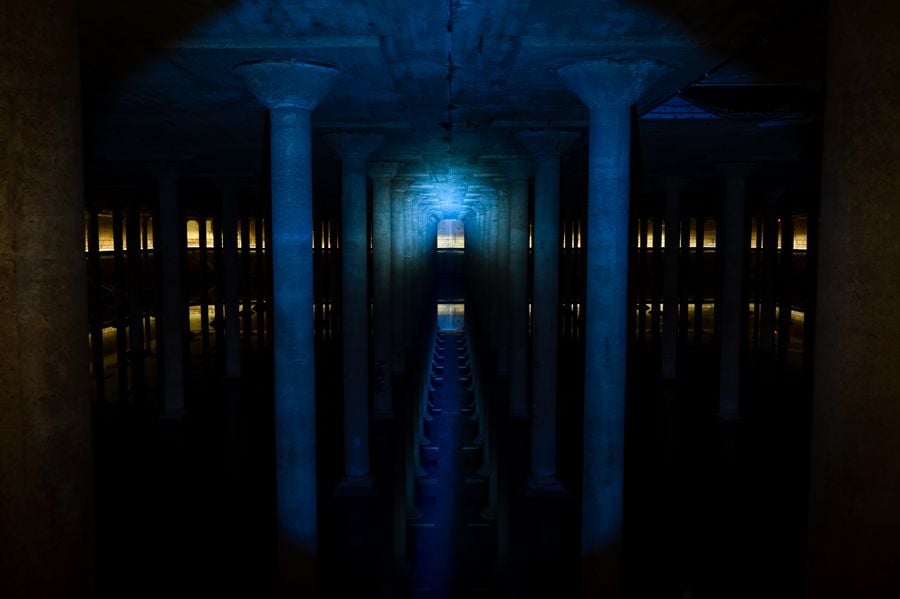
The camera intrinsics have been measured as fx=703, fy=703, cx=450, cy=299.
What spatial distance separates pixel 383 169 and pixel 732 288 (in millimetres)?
9697

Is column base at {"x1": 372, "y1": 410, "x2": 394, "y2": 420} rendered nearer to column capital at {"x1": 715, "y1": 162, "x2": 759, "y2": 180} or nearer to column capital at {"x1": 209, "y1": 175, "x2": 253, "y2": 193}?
column capital at {"x1": 209, "y1": 175, "x2": 253, "y2": 193}

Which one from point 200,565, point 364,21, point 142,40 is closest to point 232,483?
point 200,565

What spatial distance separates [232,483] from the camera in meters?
13.7

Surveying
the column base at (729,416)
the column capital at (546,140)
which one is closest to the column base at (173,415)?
the column capital at (546,140)

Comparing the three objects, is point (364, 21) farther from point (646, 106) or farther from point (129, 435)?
point (129, 435)

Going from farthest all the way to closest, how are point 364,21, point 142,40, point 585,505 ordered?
point 585,505 < point 142,40 < point 364,21

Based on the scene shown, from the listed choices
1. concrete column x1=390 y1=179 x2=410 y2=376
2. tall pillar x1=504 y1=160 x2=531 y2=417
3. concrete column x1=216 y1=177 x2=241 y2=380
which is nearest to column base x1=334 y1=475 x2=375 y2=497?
tall pillar x1=504 y1=160 x2=531 y2=417

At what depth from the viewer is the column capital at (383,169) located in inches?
682

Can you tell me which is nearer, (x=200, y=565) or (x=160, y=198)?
(x=200, y=565)

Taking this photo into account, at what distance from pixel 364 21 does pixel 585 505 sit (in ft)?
20.7

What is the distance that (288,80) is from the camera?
8.07 m

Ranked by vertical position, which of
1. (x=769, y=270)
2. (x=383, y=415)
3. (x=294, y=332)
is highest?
(x=769, y=270)

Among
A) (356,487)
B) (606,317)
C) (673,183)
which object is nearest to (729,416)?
(673,183)

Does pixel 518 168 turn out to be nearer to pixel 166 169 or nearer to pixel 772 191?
pixel 166 169
